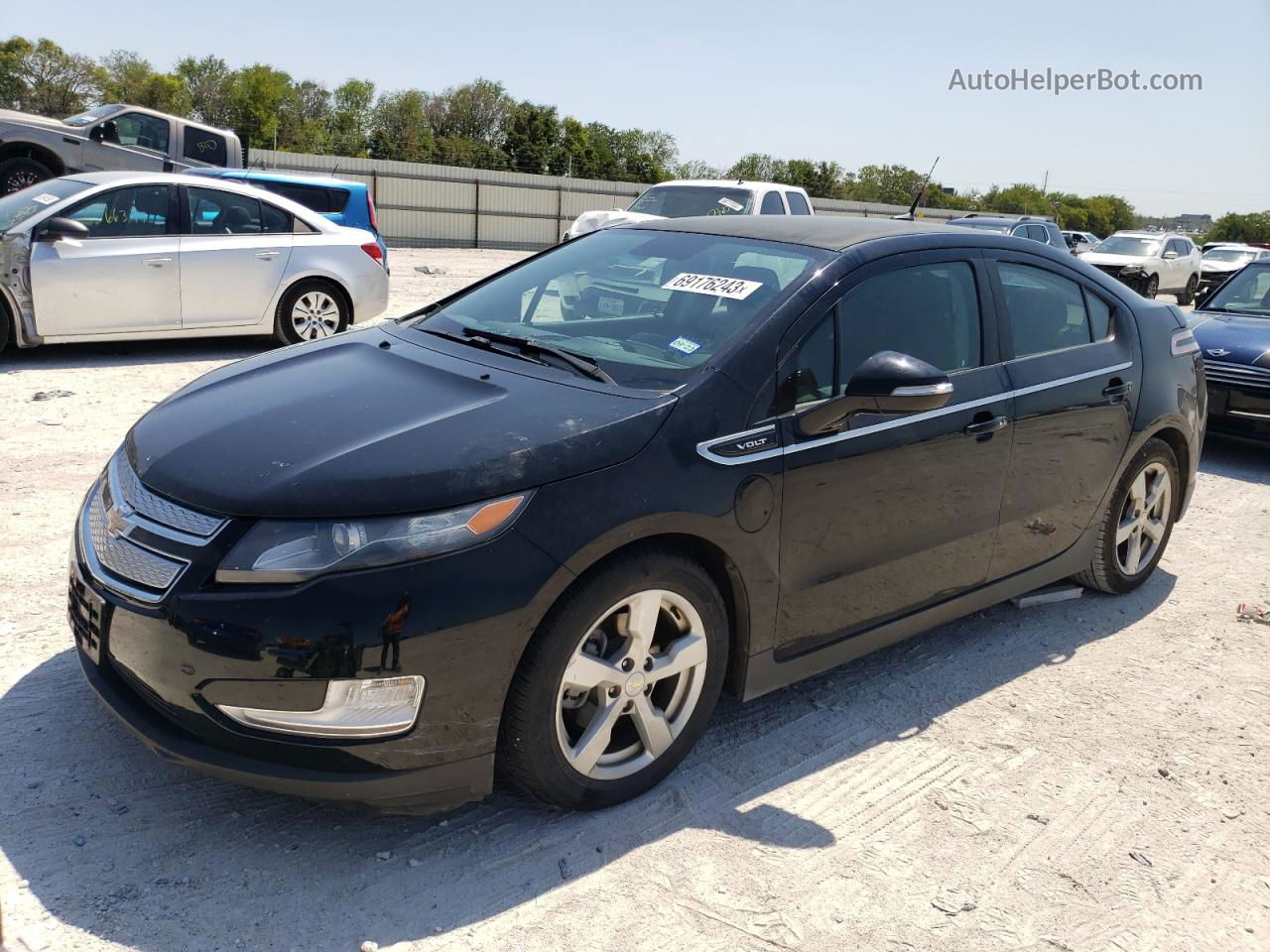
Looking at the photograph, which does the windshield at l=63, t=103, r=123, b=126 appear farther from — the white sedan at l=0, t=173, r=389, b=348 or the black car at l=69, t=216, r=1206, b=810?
the black car at l=69, t=216, r=1206, b=810

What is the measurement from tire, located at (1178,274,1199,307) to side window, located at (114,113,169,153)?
21.0 metres

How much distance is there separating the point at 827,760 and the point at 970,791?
451mm

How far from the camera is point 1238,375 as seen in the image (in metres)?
8.05

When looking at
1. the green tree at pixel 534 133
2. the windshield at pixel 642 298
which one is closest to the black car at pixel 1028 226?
the windshield at pixel 642 298

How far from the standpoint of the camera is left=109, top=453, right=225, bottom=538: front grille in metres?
2.68

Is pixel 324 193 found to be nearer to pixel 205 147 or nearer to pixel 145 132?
pixel 205 147

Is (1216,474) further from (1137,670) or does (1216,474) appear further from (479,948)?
(479,948)

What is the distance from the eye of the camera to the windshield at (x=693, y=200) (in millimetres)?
13914

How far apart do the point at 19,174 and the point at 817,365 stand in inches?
644

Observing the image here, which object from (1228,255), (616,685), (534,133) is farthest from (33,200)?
(534,133)

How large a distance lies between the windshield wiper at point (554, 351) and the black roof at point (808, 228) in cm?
90

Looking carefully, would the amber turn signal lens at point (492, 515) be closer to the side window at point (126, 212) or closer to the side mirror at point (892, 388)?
the side mirror at point (892, 388)

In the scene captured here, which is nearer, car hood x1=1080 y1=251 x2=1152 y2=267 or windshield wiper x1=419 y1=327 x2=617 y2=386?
windshield wiper x1=419 y1=327 x2=617 y2=386

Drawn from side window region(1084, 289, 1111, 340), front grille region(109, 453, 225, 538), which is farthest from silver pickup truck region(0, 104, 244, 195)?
side window region(1084, 289, 1111, 340)
